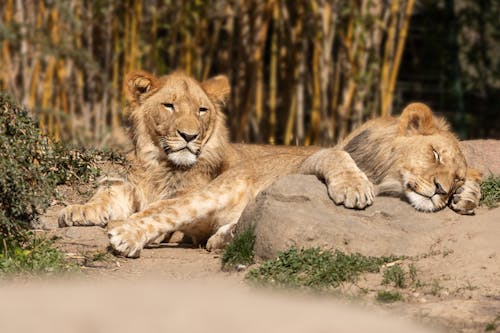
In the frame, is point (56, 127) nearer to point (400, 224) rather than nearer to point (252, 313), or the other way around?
point (400, 224)

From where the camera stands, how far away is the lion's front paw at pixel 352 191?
6.41 meters

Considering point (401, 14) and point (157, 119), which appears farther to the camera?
point (401, 14)

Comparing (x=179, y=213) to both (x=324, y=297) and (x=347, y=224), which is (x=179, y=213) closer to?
(x=347, y=224)

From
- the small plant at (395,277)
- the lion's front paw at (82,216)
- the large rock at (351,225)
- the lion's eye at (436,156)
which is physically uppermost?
the lion's eye at (436,156)

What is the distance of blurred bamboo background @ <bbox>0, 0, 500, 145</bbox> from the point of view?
36.2ft

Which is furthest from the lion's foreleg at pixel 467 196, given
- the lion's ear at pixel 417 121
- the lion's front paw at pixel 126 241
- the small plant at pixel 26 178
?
the small plant at pixel 26 178

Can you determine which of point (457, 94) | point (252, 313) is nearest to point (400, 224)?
point (252, 313)

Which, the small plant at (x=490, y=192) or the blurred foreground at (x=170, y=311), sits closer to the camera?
the blurred foreground at (x=170, y=311)

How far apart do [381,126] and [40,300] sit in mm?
3089

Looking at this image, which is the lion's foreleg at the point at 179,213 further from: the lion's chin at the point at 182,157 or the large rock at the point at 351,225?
the large rock at the point at 351,225

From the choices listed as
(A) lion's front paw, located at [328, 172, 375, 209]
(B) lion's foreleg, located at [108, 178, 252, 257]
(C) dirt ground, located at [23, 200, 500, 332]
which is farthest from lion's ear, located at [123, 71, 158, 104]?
(A) lion's front paw, located at [328, 172, 375, 209]

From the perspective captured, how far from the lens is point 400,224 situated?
634cm

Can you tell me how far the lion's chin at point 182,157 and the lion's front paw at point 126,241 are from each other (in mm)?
1057

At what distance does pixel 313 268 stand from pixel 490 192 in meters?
1.62
